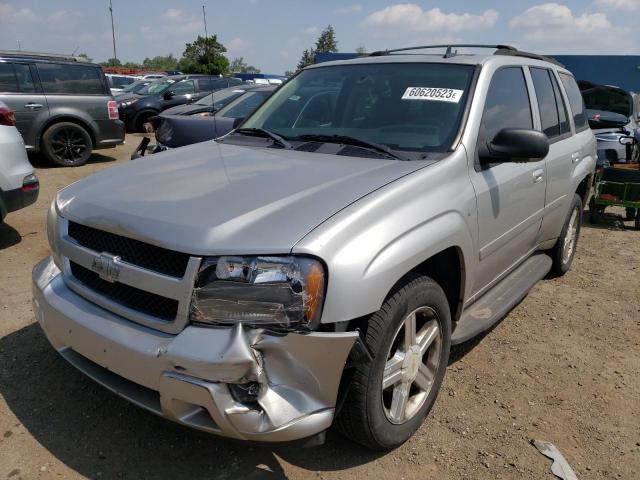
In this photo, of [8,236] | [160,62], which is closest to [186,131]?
[8,236]

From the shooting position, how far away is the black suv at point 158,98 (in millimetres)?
14078

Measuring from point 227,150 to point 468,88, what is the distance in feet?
4.76

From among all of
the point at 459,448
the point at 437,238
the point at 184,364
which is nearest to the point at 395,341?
the point at 437,238

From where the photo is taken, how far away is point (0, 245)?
16.9 ft

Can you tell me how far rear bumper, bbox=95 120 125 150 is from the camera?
31.3ft

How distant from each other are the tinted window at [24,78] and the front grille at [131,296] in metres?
7.71

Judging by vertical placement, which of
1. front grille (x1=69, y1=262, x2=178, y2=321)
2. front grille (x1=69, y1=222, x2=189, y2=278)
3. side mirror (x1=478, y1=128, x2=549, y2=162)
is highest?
side mirror (x1=478, y1=128, x2=549, y2=162)

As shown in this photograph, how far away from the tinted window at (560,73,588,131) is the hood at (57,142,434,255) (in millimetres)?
2625

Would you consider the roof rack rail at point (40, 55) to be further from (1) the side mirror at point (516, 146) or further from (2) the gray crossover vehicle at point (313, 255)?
(1) the side mirror at point (516, 146)

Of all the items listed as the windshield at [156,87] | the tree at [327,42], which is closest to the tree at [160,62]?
the tree at [327,42]

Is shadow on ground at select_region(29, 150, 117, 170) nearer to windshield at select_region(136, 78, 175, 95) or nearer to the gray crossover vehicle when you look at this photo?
windshield at select_region(136, 78, 175, 95)

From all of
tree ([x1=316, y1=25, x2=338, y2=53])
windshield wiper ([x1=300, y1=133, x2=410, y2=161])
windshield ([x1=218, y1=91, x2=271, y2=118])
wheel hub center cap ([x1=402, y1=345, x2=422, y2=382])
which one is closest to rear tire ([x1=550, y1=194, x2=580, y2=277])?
windshield wiper ([x1=300, y1=133, x2=410, y2=161])

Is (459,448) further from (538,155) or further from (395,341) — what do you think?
(538,155)

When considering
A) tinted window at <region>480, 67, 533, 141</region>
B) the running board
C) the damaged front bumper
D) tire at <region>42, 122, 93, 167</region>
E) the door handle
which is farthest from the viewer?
tire at <region>42, 122, 93, 167</region>
